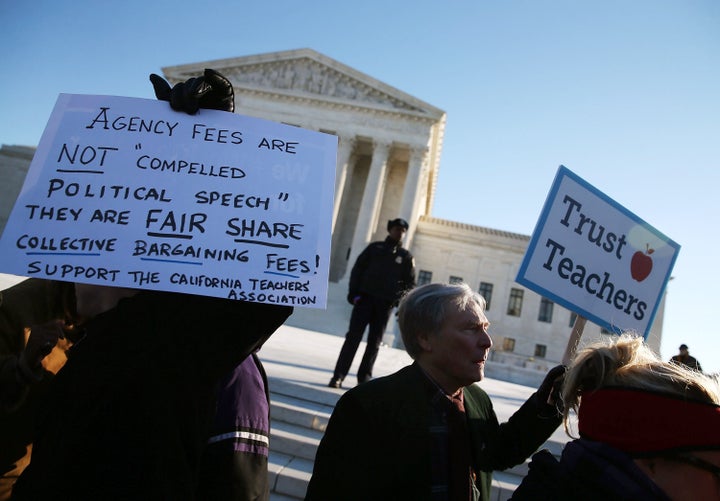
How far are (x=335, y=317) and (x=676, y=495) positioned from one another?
21388mm

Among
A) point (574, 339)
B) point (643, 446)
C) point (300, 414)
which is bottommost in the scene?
point (300, 414)

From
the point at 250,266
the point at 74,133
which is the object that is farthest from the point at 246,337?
the point at 74,133

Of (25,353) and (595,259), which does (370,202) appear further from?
(25,353)

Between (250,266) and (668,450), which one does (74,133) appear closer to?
Answer: (250,266)

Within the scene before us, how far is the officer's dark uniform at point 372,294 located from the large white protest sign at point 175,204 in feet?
13.5

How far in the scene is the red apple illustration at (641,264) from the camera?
2.91 metres

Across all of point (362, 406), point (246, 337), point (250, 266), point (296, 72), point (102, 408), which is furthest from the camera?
point (296, 72)

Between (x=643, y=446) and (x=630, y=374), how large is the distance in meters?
0.21

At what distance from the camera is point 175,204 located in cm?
137

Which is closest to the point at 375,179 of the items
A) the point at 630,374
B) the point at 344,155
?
the point at 344,155

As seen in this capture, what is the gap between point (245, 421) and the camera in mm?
1562

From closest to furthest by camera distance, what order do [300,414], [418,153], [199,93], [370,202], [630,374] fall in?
[630,374]
[199,93]
[300,414]
[370,202]
[418,153]

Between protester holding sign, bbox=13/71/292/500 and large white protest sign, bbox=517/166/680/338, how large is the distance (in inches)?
75.2

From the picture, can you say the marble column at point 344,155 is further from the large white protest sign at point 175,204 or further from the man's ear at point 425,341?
the large white protest sign at point 175,204
